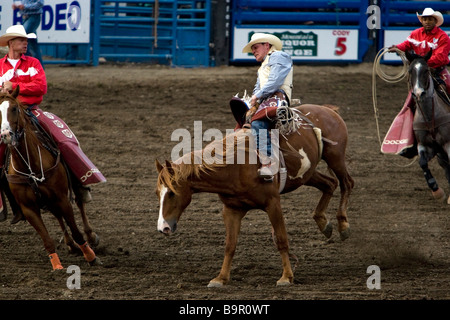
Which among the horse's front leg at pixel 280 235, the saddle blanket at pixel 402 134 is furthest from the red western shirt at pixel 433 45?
the horse's front leg at pixel 280 235

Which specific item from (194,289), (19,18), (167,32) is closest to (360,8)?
(167,32)

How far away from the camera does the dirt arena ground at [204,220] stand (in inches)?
252

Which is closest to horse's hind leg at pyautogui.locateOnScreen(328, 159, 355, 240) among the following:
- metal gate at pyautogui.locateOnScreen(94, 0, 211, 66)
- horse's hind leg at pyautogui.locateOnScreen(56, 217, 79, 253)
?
horse's hind leg at pyautogui.locateOnScreen(56, 217, 79, 253)

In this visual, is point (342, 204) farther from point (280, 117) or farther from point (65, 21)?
point (65, 21)

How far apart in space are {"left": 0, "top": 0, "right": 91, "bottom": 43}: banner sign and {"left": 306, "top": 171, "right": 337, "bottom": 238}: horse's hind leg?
7.73 m

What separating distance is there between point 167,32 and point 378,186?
22.3 feet

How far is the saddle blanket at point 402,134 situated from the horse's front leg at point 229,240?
306 cm

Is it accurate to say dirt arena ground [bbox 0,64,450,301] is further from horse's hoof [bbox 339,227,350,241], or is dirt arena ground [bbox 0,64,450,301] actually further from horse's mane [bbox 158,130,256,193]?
horse's mane [bbox 158,130,256,193]

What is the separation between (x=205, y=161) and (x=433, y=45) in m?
3.59

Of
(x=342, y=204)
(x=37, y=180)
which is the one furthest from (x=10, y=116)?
(x=342, y=204)

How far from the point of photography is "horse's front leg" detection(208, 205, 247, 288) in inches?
256

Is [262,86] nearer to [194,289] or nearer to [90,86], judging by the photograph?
[194,289]

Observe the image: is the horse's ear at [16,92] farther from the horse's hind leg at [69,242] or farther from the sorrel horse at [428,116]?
the sorrel horse at [428,116]

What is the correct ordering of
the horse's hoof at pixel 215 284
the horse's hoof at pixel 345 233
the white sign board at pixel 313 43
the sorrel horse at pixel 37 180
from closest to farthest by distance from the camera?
the horse's hoof at pixel 215 284, the sorrel horse at pixel 37 180, the horse's hoof at pixel 345 233, the white sign board at pixel 313 43
